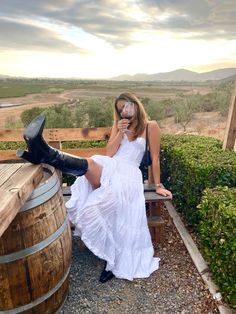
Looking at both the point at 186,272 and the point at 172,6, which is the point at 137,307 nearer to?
the point at 186,272

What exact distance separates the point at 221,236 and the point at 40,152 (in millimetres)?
1452

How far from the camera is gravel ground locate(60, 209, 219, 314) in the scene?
2525 millimetres

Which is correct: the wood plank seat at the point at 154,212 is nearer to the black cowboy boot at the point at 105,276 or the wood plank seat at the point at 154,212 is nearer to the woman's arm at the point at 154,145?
the woman's arm at the point at 154,145

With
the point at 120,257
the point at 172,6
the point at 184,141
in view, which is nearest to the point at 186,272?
the point at 120,257

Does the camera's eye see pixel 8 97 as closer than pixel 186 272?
No

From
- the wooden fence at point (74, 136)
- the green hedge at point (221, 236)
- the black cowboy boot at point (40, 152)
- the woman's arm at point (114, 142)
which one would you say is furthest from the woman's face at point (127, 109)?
the green hedge at point (221, 236)

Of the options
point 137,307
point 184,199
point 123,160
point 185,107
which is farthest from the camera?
point 185,107

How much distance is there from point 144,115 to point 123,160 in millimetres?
531

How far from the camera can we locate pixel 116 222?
2.91m

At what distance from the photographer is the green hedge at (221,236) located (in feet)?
7.51

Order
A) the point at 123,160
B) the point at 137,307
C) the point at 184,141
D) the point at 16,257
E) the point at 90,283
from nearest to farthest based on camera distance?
the point at 16,257 < the point at 137,307 < the point at 90,283 < the point at 123,160 < the point at 184,141

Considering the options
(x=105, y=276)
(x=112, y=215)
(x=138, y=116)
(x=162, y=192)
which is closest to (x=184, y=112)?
(x=138, y=116)

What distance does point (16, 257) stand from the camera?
195 centimetres

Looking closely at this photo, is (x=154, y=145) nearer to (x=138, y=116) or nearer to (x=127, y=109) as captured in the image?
(x=138, y=116)
